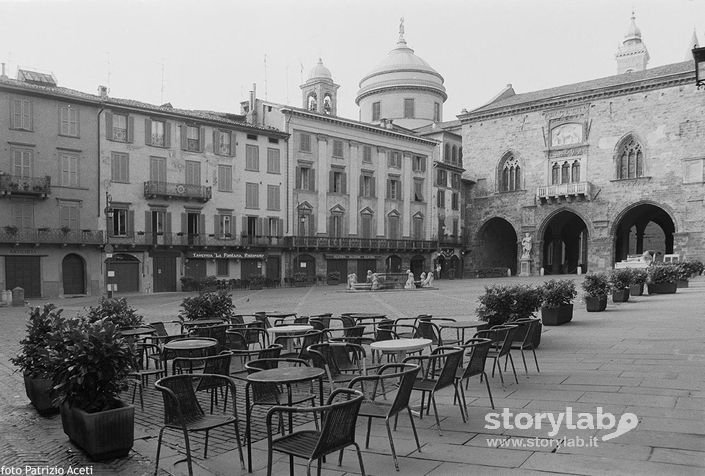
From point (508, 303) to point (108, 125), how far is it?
97.1ft

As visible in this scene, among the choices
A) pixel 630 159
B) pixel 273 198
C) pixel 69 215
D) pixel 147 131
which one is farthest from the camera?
pixel 630 159

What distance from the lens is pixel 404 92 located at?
6412 cm

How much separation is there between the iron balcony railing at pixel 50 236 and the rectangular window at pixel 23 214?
1.17ft

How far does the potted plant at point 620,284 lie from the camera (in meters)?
20.0

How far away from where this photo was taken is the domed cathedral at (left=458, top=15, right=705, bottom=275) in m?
44.6

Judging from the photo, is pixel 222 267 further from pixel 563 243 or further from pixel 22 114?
pixel 563 243

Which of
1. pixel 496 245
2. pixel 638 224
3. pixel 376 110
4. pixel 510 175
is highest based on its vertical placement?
pixel 376 110

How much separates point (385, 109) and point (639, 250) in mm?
30088

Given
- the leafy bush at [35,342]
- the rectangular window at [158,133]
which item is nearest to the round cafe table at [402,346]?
the leafy bush at [35,342]

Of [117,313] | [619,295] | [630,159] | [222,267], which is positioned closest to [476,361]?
[117,313]

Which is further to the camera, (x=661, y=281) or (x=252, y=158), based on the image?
(x=252, y=158)

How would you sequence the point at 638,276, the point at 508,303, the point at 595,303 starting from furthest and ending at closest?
1. the point at 638,276
2. the point at 595,303
3. the point at 508,303

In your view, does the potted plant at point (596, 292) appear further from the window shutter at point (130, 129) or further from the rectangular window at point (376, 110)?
the rectangular window at point (376, 110)

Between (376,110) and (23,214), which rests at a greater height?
(376,110)
